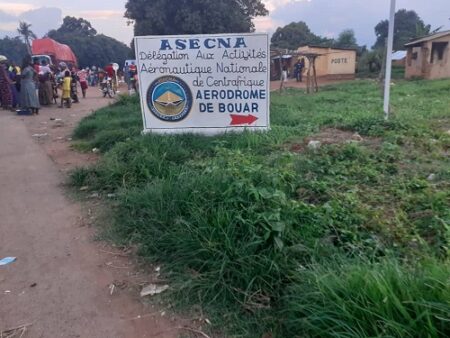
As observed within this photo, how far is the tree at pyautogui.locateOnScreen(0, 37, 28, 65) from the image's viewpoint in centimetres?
6354

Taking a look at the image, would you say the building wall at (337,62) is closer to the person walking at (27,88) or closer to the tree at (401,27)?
the tree at (401,27)

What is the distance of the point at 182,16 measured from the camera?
85.8ft

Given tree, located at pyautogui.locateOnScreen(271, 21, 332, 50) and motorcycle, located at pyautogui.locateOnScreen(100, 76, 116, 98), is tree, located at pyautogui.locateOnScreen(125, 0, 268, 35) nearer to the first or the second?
motorcycle, located at pyautogui.locateOnScreen(100, 76, 116, 98)

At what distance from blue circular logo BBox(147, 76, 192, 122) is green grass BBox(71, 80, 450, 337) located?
1.44m

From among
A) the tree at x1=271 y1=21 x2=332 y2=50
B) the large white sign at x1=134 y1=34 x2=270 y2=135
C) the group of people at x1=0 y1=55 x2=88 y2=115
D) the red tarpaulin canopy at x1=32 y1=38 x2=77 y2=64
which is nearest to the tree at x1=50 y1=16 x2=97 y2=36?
the tree at x1=271 y1=21 x2=332 y2=50

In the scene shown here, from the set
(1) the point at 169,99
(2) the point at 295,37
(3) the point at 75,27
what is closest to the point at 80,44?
(3) the point at 75,27

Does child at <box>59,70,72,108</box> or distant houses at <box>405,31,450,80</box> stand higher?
distant houses at <box>405,31,450,80</box>

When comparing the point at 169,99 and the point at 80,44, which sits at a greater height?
the point at 80,44

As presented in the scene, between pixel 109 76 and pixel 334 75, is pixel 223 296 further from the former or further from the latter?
pixel 334 75

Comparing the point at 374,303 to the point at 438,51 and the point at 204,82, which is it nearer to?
the point at 204,82

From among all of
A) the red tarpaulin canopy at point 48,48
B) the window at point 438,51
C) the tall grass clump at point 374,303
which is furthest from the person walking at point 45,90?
the window at point 438,51

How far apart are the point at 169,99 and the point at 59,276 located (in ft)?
12.9

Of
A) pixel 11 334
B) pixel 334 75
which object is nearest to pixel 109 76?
pixel 334 75

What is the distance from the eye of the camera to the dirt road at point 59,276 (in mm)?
2447
